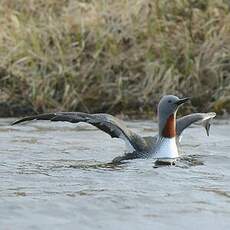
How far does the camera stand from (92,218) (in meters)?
7.08

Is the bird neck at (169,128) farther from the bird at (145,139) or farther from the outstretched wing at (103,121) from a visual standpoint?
the outstretched wing at (103,121)

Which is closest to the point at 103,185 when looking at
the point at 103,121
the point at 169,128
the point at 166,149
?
the point at 103,121

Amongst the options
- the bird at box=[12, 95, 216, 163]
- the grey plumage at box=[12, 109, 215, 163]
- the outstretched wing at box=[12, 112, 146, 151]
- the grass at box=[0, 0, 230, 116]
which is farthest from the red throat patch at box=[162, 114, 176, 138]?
the grass at box=[0, 0, 230, 116]

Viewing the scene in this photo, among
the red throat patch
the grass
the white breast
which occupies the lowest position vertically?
the white breast

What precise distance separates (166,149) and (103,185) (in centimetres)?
163

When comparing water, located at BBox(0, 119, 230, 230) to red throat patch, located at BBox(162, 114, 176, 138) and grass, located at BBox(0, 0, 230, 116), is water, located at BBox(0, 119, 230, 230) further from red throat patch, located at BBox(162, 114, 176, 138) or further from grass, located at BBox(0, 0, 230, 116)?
grass, located at BBox(0, 0, 230, 116)

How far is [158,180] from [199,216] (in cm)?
132

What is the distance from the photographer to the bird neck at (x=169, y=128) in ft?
32.0

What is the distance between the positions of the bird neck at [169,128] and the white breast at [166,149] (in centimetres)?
5

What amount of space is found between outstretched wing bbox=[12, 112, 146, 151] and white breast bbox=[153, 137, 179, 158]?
149mm

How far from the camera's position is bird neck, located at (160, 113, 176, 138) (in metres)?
9.76

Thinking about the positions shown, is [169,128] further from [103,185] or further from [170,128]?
[103,185]

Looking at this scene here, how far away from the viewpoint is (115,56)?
43.0 feet

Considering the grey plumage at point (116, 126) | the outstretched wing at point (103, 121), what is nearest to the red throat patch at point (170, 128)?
the grey plumage at point (116, 126)
